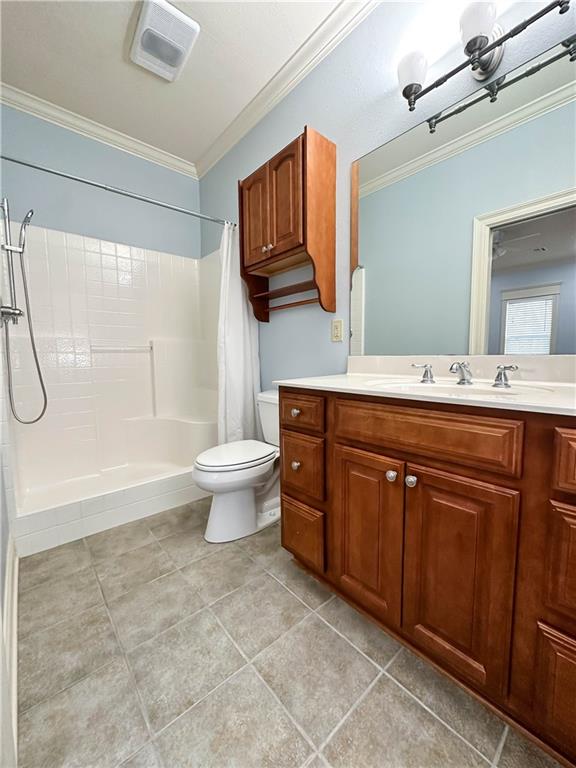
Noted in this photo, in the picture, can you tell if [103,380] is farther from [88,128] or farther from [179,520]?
[88,128]

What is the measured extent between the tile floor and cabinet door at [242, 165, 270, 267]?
5.35 feet

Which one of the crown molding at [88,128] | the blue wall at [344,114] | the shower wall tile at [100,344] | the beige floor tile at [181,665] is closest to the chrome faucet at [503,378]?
the blue wall at [344,114]

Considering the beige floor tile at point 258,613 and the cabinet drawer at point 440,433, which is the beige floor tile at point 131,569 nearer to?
the beige floor tile at point 258,613

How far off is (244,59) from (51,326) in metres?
1.93

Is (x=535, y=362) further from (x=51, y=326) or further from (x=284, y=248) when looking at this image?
(x=51, y=326)

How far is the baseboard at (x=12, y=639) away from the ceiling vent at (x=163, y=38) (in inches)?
95.1

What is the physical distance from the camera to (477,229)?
1.15m

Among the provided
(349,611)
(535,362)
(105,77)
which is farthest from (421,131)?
(349,611)

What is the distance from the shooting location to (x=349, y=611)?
1.17 metres

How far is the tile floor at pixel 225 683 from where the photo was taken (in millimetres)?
756

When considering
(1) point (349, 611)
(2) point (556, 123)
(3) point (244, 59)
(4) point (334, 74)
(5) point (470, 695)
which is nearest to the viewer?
(5) point (470, 695)

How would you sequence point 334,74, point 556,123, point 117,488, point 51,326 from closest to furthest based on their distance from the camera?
point 556,123, point 334,74, point 117,488, point 51,326

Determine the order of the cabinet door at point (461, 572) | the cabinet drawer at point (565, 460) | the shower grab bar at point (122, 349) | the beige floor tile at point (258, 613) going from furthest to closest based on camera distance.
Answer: the shower grab bar at point (122, 349) < the beige floor tile at point (258, 613) < the cabinet door at point (461, 572) < the cabinet drawer at point (565, 460)

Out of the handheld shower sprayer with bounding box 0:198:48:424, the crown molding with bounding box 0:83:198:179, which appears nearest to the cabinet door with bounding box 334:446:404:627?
the handheld shower sprayer with bounding box 0:198:48:424
